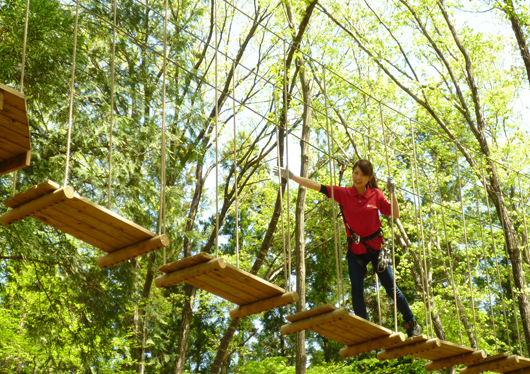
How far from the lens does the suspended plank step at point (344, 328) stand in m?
3.22

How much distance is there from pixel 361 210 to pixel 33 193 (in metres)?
2.05

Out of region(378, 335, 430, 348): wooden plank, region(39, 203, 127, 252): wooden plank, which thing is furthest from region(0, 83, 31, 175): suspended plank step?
region(378, 335, 430, 348): wooden plank

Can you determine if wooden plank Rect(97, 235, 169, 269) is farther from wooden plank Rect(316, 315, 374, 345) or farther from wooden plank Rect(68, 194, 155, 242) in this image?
wooden plank Rect(316, 315, 374, 345)

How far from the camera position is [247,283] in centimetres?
299

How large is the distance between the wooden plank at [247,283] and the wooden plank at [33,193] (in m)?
0.86

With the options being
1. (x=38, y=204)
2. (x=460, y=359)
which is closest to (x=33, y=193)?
(x=38, y=204)

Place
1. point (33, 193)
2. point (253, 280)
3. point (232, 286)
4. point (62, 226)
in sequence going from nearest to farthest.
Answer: point (33, 193), point (62, 226), point (253, 280), point (232, 286)

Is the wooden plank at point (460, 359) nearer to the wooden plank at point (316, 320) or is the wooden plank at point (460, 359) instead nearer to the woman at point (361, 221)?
the woman at point (361, 221)

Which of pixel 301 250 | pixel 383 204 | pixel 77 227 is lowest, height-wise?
pixel 77 227

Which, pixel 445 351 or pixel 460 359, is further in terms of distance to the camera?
pixel 460 359

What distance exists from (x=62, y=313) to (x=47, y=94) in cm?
250

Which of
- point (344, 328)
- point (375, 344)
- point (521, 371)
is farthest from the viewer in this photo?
point (521, 371)

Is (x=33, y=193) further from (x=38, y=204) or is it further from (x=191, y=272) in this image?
(x=191, y=272)

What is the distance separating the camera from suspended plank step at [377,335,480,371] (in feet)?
12.3
